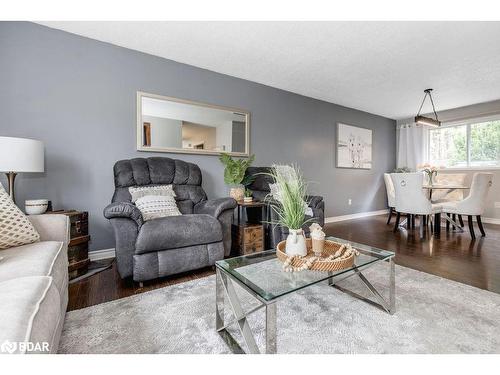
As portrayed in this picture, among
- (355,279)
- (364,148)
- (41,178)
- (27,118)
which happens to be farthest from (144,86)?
(364,148)

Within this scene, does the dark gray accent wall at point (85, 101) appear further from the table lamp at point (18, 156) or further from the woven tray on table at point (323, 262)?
the woven tray on table at point (323, 262)

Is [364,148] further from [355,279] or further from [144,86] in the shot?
[144,86]

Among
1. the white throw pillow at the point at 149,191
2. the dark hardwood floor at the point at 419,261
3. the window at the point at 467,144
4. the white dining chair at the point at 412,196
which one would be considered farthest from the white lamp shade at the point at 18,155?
the window at the point at 467,144

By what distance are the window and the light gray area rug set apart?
13.7 feet

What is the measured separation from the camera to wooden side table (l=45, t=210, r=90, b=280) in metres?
1.98

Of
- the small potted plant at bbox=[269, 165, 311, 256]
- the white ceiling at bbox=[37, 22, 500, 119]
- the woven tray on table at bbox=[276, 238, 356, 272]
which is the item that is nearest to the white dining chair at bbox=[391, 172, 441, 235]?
the white ceiling at bbox=[37, 22, 500, 119]

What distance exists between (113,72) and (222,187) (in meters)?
1.78

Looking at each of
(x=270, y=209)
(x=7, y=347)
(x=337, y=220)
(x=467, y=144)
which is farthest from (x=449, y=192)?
(x=7, y=347)

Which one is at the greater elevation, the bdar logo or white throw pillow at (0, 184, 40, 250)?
white throw pillow at (0, 184, 40, 250)

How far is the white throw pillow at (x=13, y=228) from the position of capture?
4.10 ft

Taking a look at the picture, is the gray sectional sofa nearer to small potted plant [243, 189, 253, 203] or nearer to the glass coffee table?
the glass coffee table

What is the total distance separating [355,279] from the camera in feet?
6.29
